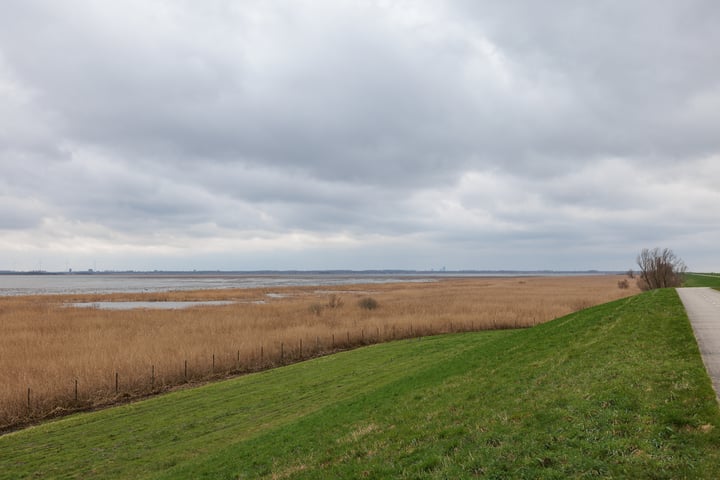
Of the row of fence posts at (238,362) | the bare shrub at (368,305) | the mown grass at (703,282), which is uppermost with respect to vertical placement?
the mown grass at (703,282)

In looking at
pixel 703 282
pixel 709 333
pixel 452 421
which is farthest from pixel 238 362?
pixel 703 282

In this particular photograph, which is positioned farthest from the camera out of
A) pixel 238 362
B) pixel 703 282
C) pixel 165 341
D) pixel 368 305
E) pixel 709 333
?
pixel 703 282

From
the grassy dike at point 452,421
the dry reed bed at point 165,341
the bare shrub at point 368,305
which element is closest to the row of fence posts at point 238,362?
the dry reed bed at point 165,341

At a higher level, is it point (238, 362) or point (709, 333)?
point (709, 333)

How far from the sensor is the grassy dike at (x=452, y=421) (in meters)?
7.57

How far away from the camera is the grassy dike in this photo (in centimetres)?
757

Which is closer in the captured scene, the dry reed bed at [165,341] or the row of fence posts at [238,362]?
the row of fence posts at [238,362]

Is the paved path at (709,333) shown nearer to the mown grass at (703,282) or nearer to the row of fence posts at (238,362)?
the row of fence posts at (238,362)

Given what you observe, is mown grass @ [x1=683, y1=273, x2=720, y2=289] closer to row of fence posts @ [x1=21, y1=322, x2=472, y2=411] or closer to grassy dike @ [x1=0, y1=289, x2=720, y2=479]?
row of fence posts @ [x1=21, y1=322, x2=472, y2=411]

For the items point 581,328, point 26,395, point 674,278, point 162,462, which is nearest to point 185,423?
point 162,462

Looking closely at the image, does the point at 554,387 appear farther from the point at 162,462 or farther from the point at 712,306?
the point at 712,306

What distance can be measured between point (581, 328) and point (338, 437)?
12414mm

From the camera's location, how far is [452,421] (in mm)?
10820

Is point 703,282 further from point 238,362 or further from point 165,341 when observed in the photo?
point 165,341
